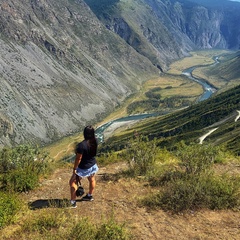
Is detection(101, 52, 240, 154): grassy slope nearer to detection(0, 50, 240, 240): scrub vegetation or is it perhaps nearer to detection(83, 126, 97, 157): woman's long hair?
detection(0, 50, 240, 240): scrub vegetation

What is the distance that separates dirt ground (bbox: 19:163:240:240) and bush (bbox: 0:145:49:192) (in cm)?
65

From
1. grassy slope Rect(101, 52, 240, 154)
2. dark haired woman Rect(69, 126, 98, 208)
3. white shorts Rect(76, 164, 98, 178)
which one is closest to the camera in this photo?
dark haired woman Rect(69, 126, 98, 208)

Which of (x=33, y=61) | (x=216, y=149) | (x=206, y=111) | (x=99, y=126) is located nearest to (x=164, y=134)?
(x=206, y=111)

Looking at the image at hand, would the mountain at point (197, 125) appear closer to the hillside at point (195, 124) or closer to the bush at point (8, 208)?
the hillside at point (195, 124)

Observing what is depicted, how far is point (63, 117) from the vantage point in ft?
560

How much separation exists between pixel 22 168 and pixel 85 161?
5.49 metres

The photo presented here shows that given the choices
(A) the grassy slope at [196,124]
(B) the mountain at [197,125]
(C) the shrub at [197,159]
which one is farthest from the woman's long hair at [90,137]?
(A) the grassy slope at [196,124]

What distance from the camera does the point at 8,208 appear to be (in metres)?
12.9

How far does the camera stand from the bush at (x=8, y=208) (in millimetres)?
12453

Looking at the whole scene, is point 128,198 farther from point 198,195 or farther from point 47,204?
point 47,204

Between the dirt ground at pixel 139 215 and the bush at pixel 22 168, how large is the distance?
653mm

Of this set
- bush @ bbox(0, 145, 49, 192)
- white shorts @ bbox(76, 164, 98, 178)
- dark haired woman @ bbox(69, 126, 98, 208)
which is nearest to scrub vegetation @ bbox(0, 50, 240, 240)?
bush @ bbox(0, 145, 49, 192)

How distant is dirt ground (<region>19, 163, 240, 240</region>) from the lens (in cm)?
1195

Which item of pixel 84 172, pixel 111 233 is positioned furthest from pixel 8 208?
pixel 111 233
